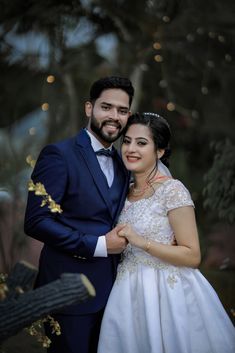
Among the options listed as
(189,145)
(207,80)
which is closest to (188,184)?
(189,145)

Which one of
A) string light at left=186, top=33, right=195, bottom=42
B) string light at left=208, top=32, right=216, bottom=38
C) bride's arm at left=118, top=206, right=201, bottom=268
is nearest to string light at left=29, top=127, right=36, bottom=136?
string light at left=186, top=33, right=195, bottom=42

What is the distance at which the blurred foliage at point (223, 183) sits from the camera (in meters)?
4.87

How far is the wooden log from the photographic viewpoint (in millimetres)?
1867

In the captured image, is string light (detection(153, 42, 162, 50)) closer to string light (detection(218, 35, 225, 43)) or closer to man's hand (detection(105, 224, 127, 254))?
string light (detection(218, 35, 225, 43))

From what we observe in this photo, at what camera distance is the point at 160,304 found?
2.67 metres

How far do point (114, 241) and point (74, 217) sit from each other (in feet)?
0.77

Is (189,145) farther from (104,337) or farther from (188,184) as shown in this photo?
(104,337)

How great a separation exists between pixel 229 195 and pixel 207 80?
3116 millimetres

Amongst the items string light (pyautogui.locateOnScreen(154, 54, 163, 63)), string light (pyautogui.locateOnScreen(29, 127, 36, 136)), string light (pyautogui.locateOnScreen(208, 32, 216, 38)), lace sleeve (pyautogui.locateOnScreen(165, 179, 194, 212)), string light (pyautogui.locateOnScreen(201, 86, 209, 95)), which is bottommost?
lace sleeve (pyautogui.locateOnScreen(165, 179, 194, 212))

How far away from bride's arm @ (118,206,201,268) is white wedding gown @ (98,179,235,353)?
0.17 ft

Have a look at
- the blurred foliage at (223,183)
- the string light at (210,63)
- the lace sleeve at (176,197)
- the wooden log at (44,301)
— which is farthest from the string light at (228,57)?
the wooden log at (44,301)

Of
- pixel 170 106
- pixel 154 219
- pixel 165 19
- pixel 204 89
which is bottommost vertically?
pixel 154 219

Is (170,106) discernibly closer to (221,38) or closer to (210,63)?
(210,63)

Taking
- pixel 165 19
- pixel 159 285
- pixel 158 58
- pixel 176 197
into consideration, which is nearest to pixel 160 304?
pixel 159 285
